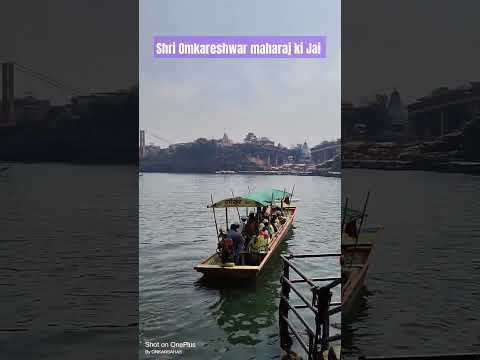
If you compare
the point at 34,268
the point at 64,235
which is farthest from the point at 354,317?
the point at 64,235

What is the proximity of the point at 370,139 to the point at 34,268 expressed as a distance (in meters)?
17.8

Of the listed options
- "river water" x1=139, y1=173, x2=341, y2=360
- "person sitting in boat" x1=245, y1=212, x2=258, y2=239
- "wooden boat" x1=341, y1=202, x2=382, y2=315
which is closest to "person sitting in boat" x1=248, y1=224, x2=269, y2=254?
"river water" x1=139, y1=173, x2=341, y2=360

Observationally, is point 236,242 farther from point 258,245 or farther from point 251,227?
point 251,227

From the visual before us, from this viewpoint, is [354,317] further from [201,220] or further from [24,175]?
[24,175]

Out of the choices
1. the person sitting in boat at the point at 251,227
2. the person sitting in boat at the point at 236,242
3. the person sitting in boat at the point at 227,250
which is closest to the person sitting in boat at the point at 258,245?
the person sitting in boat at the point at 236,242

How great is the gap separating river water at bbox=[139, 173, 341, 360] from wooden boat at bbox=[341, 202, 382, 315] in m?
0.45

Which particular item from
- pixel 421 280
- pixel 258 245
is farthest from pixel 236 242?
pixel 421 280

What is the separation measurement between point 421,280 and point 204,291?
4465mm

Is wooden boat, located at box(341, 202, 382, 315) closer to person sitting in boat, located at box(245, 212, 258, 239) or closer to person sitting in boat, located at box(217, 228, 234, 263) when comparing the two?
person sitting in boat, located at box(217, 228, 234, 263)

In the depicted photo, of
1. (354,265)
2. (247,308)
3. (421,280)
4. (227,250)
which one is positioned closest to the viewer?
(354,265)

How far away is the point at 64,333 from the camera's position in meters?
6.05

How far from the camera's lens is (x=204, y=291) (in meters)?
7.15

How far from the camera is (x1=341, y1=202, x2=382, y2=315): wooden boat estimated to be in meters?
5.70

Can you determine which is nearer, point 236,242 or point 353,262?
point 353,262
